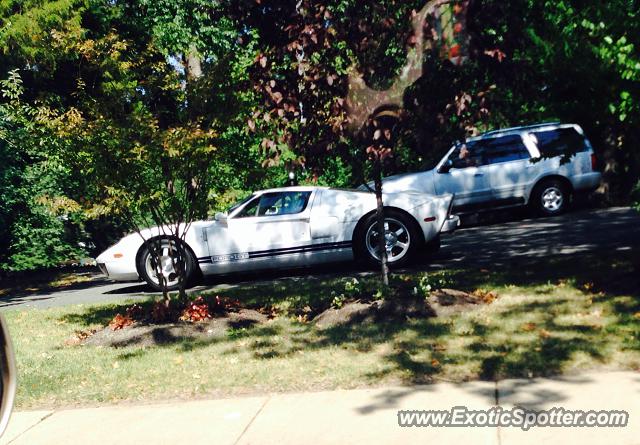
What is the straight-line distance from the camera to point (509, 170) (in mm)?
15961

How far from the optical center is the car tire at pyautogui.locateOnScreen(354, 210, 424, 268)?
421 inches

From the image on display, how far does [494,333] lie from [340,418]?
6.74 ft

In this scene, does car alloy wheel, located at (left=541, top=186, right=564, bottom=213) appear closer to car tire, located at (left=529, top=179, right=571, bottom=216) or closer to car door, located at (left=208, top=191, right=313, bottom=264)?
car tire, located at (left=529, top=179, right=571, bottom=216)

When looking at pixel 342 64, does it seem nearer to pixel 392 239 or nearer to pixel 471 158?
pixel 392 239

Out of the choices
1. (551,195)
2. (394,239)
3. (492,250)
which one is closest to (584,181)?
(551,195)

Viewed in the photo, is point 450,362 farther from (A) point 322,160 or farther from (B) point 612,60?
(B) point 612,60

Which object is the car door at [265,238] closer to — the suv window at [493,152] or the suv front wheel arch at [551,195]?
the suv window at [493,152]

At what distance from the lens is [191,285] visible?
11.4 metres

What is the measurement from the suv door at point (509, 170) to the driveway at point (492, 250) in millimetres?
1325

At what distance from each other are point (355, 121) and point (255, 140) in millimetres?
2061

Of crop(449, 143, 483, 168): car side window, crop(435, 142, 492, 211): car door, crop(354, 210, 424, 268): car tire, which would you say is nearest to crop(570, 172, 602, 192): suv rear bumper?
crop(435, 142, 492, 211): car door

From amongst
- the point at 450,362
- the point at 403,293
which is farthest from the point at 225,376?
the point at 403,293

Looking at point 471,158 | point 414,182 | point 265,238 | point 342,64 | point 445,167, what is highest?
point 342,64

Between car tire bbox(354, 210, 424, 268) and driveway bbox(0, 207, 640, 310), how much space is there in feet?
0.81
